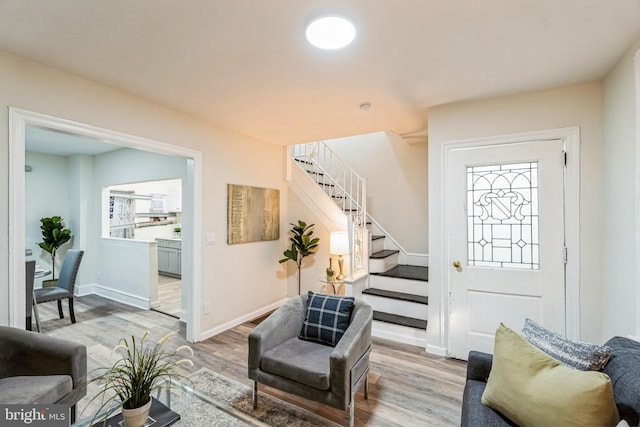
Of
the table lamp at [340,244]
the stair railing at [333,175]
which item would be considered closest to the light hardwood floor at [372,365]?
the table lamp at [340,244]

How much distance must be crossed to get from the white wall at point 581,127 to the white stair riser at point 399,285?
671 millimetres

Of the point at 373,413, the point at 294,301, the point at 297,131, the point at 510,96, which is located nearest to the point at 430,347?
the point at 373,413

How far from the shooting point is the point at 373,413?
6.72ft

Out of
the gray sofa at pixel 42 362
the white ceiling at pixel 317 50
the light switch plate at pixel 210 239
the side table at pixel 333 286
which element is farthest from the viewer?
the side table at pixel 333 286

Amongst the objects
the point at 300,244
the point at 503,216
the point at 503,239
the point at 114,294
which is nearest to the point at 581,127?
the point at 503,216

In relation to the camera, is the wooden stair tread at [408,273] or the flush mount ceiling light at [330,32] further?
the wooden stair tread at [408,273]

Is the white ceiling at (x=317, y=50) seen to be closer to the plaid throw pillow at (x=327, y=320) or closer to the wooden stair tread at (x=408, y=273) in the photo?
the plaid throw pillow at (x=327, y=320)

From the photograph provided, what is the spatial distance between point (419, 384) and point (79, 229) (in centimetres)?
552

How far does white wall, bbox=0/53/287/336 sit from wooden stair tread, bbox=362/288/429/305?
1.49m

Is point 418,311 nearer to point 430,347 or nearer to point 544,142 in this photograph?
point 430,347

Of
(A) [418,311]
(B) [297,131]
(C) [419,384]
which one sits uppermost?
(B) [297,131]

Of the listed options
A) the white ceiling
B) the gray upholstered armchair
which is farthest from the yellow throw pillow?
the white ceiling

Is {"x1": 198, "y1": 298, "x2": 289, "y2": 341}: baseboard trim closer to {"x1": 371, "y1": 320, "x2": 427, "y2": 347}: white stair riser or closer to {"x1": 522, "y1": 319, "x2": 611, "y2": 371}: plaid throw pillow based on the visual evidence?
{"x1": 371, "y1": 320, "x2": 427, "y2": 347}: white stair riser

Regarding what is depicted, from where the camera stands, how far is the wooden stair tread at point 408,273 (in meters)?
3.69
